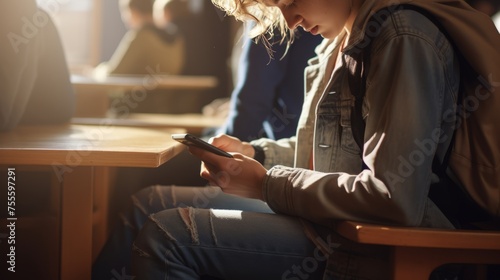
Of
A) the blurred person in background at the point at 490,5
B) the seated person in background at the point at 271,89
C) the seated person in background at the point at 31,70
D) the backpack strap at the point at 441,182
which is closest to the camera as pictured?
the backpack strap at the point at 441,182

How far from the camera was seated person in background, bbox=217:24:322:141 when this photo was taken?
202 centimetres

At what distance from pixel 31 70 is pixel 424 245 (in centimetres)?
104

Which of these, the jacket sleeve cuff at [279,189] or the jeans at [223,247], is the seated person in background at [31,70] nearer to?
the jeans at [223,247]

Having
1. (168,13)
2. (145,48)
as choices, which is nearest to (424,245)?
(145,48)

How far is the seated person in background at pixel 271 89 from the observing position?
6.63 ft

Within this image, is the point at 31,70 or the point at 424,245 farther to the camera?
the point at 31,70

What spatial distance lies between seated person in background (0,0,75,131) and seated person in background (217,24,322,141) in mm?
519

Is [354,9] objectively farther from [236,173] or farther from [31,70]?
[31,70]

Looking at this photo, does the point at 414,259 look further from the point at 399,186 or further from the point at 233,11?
the point at 233,11

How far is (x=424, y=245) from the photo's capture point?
3.47 ft

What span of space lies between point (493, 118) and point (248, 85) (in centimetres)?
106

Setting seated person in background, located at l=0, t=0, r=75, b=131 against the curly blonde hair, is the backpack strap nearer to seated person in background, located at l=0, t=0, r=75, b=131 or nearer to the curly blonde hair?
the curly blonde hair

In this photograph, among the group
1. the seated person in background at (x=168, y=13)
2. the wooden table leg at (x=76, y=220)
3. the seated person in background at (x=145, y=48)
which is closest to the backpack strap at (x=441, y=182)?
the wooden table leg at (x=76, y=220)

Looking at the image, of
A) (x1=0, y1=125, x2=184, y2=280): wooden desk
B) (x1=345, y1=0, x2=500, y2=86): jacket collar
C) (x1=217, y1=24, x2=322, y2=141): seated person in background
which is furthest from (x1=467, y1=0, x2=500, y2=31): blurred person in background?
(x1=345, y1=0, x2=500, y2=86): jacket collar
